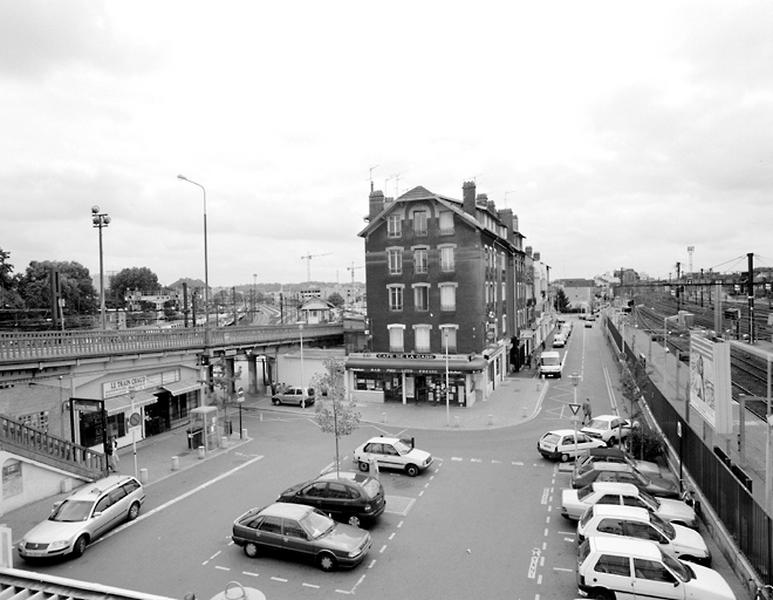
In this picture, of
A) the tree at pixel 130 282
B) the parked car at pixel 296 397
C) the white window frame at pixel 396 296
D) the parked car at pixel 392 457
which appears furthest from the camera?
the tree at pixel 130 282

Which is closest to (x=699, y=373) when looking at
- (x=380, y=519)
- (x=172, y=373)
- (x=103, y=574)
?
(x=380, y=519)

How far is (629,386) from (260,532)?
63.0ft

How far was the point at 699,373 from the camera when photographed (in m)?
19.5

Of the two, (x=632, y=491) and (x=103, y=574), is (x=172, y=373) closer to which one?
(x=103, y=574)

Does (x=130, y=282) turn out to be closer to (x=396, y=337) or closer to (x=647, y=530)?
(x=396, y=337)

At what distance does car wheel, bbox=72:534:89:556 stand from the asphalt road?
0.33 metres

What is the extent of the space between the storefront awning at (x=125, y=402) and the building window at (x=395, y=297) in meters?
18.9

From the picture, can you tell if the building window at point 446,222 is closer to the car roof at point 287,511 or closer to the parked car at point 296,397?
the parked car at point 296,397

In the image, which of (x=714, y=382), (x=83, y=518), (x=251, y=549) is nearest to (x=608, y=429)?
(x=714, y=382)

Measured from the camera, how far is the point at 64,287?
73.4 metres

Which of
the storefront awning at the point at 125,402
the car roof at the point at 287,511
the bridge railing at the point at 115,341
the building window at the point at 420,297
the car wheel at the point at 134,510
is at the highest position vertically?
the building window at the point at 420,297

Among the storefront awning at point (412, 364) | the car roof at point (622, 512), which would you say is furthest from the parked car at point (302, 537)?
the storefront awning at point (412, 364)

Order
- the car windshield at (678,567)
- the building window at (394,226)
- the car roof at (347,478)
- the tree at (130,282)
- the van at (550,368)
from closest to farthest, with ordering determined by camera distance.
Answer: the car windshield at (678,567)
the car roof at (347,478)
the building window at (394,226)
the van at (550,368)
the tree at (130,282)

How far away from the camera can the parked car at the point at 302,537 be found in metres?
15.2
